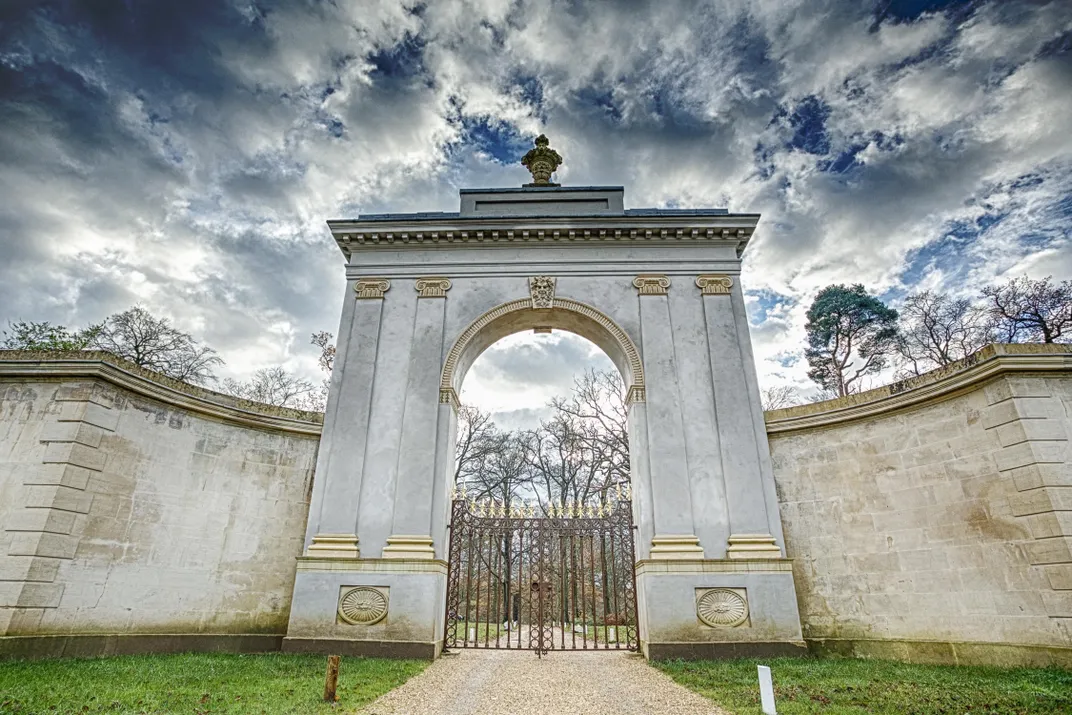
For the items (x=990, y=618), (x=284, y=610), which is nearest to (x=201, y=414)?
(x=284, y=610)

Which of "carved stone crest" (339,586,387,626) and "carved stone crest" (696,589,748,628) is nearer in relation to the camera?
"carved stone crest" (696,589,748,628)

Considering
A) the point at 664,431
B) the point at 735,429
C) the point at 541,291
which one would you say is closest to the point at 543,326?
the point at 541,291

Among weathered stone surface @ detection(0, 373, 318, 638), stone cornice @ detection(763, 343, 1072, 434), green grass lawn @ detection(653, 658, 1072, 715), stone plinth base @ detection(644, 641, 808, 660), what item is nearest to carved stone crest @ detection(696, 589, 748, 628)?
stone plinth base @ detection(644, 641, 808, 660)

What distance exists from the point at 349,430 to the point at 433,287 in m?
3.67

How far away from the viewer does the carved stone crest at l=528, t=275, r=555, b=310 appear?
39.4 feet

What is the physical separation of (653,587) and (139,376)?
31.2 ft

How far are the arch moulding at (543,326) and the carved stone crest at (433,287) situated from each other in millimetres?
1089

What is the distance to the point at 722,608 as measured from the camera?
9.28 meters

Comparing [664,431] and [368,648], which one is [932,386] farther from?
[368,648]

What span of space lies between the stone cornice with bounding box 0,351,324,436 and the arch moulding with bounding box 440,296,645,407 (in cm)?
298

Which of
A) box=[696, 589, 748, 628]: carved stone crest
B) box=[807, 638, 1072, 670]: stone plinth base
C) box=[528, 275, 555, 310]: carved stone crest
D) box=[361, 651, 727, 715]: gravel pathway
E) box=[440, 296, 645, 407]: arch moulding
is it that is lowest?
box=[361, 651, 727, 715]: gravel pathway

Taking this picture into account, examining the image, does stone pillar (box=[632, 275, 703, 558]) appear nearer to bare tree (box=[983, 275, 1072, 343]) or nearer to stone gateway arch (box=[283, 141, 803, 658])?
stone gateway arch (box=[283, 141, 803, 658])

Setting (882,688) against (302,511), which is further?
(302,511)

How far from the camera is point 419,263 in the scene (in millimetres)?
12516
